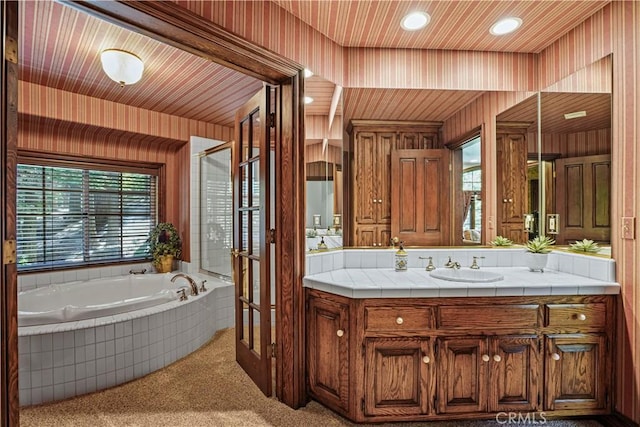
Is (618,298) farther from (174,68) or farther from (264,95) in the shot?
(174,68)

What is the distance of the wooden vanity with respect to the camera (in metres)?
1.77

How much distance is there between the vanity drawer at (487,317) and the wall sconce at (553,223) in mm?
788

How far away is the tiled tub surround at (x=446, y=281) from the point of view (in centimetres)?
177

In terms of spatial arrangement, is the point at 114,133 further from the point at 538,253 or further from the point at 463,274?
the point at 538,253

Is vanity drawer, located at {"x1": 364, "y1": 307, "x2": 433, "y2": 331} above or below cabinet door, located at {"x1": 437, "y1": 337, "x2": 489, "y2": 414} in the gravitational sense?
above

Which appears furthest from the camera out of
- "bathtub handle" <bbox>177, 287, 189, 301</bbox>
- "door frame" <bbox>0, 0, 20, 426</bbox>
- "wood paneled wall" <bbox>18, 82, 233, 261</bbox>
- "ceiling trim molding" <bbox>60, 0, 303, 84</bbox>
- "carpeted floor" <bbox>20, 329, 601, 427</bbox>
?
"wood paneled wall" <bbox>18, 82, 233, 261</bbox>

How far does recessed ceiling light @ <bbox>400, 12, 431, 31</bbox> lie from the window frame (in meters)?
3.11

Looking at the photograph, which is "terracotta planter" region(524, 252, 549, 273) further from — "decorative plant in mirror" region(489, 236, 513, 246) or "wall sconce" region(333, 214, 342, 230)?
"wall sconce" region(333, 214, 342, 230)

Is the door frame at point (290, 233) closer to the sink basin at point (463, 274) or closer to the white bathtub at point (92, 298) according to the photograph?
the sink basin at point (463, 274)

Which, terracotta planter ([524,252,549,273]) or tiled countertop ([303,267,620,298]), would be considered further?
terracotta planter ([524,252,549,273])

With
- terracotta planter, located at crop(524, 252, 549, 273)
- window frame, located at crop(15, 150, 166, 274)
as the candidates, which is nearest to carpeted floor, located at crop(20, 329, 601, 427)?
terracotta planter, located at crop(524, 252, 549, 273)

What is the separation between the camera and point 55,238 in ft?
10.7

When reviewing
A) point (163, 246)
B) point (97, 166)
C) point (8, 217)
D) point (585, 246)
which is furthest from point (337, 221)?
point (97, 166)

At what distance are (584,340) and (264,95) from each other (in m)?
2.34
